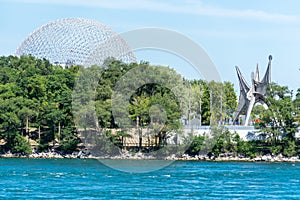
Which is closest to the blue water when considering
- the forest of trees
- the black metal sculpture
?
the forest of trees

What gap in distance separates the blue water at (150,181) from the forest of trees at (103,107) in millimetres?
8803

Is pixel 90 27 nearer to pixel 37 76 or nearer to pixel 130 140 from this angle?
pixel 37 76

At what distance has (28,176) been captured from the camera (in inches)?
2586

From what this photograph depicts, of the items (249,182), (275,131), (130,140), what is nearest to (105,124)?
(130,140)

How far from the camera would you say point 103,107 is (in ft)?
303

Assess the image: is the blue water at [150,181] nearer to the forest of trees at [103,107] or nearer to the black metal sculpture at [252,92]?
the forest of trees at [103,107]

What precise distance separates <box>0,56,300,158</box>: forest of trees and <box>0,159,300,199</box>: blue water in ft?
28.9

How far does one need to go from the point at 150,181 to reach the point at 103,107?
101 ft

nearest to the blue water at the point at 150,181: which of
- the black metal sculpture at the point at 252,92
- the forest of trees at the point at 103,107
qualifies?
the forest of trees at the point at 103,107

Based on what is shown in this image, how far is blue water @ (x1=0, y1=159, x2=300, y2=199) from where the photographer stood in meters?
53.4

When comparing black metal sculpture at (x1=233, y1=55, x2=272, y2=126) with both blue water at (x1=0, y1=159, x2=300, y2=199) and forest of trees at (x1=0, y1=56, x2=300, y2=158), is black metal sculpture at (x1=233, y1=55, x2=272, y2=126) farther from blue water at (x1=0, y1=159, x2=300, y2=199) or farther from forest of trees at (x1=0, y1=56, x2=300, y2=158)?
blue water at (x1=0, y1=159, x2=300, y2=199)

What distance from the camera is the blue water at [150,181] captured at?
175ft

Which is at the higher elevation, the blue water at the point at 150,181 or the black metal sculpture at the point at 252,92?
the black metal sculpture at the point at 252,92

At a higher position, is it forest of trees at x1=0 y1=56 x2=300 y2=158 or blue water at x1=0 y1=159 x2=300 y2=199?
forest of trees at x1=0 y1=56 x2=300 y2=158
